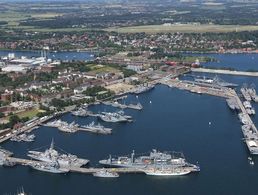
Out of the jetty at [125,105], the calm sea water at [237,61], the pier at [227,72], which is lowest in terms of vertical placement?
the calm sea water at [237,61]

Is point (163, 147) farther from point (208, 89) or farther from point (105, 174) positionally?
point (208, 89)

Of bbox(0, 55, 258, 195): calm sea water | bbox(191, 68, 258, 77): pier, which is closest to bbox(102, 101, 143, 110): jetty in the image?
bbox(0, 55, 258, 195): calm sea water

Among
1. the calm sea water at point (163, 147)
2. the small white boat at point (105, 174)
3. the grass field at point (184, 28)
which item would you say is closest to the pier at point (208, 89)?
the calm sea water at point (163, 147)

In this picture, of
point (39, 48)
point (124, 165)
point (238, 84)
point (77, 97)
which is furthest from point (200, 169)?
point (39, 48)

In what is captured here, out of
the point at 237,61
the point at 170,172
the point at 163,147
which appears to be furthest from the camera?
the point at 237,61

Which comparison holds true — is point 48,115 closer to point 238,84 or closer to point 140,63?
point 238,84

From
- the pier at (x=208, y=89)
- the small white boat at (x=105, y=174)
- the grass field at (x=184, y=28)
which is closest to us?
the small white boat at (x=105, y=174)

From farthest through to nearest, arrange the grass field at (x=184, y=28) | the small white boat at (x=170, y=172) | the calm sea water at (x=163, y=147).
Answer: the grass field at (x=184, y=28)
the small white boat at (x=170, y=172)
the calm sea water at (x=163, y=147)

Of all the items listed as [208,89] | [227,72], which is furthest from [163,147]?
[227,72]

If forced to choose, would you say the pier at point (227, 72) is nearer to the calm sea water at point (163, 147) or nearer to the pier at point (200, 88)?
the pier at point (200, 88)
